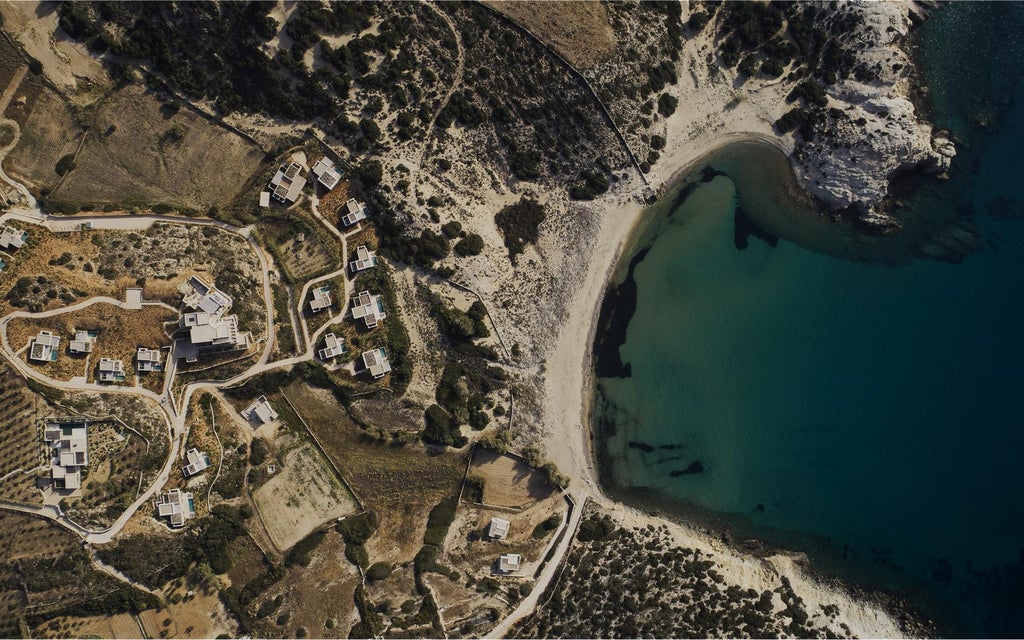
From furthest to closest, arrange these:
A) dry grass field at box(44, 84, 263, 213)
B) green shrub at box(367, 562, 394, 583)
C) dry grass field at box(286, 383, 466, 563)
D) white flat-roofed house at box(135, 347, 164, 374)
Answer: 1. dry grass field at box(286, 383, 466, 563)
2. green shrub at box(367, 562, 394, 583)
3. dry grass field at box(44, 84, 263, 213)
4. white flat-roofed house at box(135, 347, 164, 374)

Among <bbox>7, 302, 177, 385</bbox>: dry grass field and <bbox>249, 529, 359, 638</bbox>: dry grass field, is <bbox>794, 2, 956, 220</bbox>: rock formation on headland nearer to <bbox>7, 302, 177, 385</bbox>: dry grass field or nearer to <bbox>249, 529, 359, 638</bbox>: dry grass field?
<bbox>249, 529, 359, 638</bbox>: dry grass field

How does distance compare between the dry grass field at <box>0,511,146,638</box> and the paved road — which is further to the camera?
the paved road

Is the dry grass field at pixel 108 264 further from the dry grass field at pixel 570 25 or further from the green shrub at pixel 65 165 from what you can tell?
the dry grass field at pixel 570 25

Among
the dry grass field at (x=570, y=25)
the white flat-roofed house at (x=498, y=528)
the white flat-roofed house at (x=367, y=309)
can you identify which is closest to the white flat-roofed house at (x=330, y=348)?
the white flat-roofed house at (x=367, y=309)

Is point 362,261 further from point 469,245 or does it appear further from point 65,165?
point 65,165

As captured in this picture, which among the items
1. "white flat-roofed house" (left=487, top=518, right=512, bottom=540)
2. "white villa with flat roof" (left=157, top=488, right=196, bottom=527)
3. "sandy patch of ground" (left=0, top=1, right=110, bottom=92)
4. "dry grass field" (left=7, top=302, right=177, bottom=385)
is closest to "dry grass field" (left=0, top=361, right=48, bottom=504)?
"dry grass field" (left=7, top=302, right=177, bottom=385)

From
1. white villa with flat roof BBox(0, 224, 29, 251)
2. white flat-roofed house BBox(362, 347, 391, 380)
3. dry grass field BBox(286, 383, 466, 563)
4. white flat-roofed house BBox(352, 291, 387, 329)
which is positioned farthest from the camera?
dry grass field BBox(286, 383, 466, 563)

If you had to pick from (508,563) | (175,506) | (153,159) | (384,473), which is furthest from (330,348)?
(508,563)
